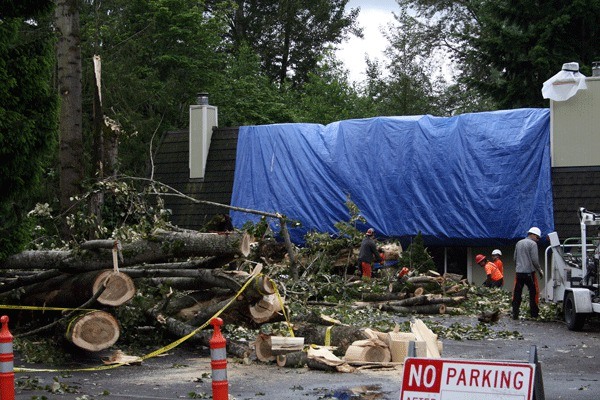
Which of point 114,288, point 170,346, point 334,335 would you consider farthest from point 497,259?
point 114,288

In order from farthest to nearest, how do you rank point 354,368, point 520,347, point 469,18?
point 469,18 → point 520,347 → point 354,368

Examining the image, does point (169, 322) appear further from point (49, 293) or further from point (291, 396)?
point (291, 396)

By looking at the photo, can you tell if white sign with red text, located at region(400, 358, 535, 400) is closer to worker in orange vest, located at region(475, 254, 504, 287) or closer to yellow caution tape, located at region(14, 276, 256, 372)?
yellow caution tape, located at region(14, 276, 256, 372)

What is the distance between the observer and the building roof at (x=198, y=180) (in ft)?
103

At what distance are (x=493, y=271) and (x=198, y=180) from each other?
1043 cm

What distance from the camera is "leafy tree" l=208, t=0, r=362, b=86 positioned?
56.3 metres

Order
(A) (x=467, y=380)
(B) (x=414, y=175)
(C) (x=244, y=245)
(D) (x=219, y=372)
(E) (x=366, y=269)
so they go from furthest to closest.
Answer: (B) (x=414, y=175)
(E) (x=366, y=269)
(C) (x=244, y=245)
(D) (x=219, y=372)
(A) (x=467, y=380)

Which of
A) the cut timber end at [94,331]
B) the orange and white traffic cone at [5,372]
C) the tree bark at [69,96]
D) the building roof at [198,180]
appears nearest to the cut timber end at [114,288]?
the cut timber end at [94,331]

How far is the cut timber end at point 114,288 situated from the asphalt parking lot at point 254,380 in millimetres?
826

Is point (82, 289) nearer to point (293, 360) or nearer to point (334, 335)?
point (293, 360)

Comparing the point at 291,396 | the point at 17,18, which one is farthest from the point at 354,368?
the point at 17,18

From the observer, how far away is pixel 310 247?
22.3 m

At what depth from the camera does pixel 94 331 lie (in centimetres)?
1298

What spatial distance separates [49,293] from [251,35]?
4337cm
